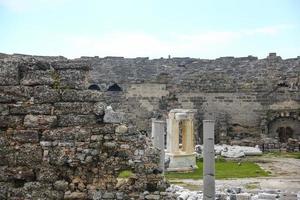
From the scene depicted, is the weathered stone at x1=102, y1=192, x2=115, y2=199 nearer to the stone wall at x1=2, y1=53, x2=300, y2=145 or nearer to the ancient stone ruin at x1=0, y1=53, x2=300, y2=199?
the ancient stone ruin at x1=0, y1=53, x2=300, y2=199

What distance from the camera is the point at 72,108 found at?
6.39 metres

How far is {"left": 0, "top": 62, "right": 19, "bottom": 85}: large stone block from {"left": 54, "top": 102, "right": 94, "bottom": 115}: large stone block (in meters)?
0.61

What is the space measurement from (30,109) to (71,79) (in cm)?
63

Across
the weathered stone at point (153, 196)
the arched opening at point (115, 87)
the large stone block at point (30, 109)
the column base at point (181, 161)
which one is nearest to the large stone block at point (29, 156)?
the large stone block at point (30, 109)

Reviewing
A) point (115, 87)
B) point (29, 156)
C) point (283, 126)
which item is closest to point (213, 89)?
point (283, 126)

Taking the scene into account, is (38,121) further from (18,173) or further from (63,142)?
(18,173)

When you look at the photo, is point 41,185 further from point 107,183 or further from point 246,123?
point 246,123

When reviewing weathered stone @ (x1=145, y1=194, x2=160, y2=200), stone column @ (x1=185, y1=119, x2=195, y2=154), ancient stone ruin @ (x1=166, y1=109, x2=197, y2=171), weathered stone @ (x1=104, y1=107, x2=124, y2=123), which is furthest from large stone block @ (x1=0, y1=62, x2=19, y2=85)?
stone column @ (x1=185, y1=119, x2=195, y2=154)

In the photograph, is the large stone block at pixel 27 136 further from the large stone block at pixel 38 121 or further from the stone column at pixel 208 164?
the stone column at pixel 208 164

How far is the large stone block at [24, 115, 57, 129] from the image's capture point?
634 cm

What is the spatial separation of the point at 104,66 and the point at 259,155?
51.9ft

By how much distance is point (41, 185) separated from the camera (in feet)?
20.5

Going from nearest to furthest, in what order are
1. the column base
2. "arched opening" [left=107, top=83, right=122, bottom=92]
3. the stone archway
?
the column base → the stone archway → "arched opening" [left=107, top=83, right=122, bottom=92]

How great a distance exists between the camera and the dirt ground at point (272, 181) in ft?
53.4
